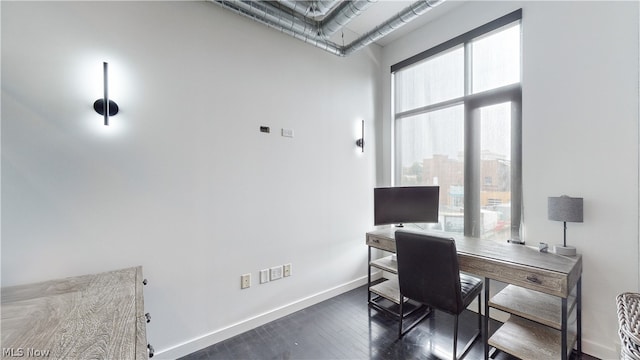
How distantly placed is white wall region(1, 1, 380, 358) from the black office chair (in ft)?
3.49

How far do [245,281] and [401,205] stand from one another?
1.84 meters

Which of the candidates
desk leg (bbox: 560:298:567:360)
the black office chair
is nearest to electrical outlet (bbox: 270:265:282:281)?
the black office chair

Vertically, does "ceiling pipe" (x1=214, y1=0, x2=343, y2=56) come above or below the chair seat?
above

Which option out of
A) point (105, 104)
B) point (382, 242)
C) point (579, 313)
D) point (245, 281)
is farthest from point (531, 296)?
point (105, 104)

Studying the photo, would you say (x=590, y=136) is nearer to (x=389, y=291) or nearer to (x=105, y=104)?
(x=389, y=291)

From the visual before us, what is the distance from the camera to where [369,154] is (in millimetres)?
3432

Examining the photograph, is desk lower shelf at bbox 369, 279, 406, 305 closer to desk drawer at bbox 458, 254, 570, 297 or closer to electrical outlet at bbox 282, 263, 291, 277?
desk drawer at bbox 458, 254, 570, 297

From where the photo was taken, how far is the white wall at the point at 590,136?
1796mm

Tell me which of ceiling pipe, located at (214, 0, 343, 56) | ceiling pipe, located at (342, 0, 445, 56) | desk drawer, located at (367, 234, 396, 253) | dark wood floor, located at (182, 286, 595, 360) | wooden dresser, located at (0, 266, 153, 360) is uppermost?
ceiling pipe, located at (342, 0, 445, 56)

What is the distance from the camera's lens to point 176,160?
196cm

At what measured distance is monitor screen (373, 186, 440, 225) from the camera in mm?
2820

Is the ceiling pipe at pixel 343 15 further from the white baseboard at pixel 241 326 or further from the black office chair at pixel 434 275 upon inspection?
the white baseboard at pixel 241 326

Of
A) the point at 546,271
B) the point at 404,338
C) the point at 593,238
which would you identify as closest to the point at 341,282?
the point at 404,338

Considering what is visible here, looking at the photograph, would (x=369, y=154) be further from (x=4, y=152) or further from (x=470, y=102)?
(x=4, y=152)
